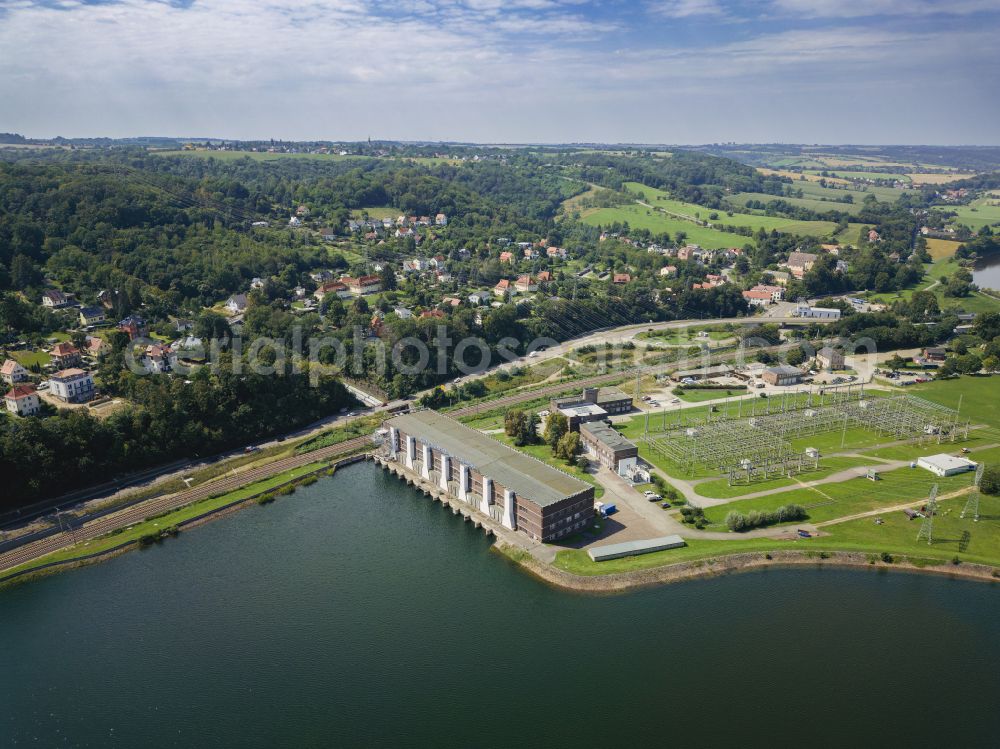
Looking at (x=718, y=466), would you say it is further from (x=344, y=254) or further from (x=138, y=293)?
(x=344, y=254)

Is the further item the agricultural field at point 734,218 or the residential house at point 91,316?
the agricultural field at point 734,218

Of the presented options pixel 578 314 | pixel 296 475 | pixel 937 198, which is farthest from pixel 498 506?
pixel 937 198

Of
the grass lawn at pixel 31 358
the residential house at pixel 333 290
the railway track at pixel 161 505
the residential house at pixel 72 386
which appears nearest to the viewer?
the railway track at pixel 161 505

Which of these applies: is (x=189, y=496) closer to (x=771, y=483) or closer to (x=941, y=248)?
(x=771, y=483)

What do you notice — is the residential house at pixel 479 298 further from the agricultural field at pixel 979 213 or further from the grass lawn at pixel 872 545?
the agricultural field at pixel 979 213

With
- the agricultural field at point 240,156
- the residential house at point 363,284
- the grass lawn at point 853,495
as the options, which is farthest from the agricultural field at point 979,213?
the agricultural field at point 240,156

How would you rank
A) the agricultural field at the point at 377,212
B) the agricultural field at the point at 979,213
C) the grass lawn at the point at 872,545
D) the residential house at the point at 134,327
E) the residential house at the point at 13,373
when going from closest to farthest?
the grass lawn at the point at 872,545
the residential house at the point at 13,373
the residential house at the point at 134,327
the agricultural field at the point at 377,212
the agricultural field at the point at 979,213
